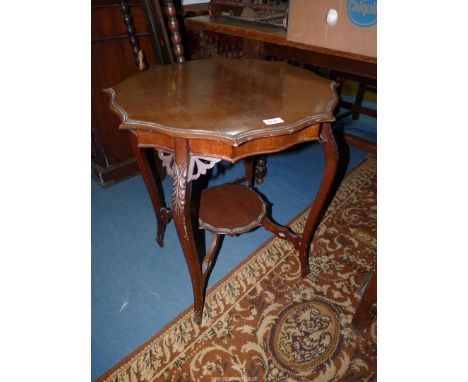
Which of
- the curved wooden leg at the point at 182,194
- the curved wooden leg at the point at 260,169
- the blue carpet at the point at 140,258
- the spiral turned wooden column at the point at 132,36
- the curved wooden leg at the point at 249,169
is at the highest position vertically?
the spiral turned wooden column at the point at 132,36

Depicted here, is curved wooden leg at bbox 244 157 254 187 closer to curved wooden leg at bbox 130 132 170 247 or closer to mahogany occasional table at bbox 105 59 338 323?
mahogany occasional table at bbox 105 59 338 323

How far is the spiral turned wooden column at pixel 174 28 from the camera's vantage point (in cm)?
169

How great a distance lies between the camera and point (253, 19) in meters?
1.98

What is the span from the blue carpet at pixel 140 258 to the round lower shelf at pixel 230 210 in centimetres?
33

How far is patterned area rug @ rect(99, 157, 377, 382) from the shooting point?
1203 mm

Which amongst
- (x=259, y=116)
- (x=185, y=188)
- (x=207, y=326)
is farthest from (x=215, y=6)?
(x=207, y=326)

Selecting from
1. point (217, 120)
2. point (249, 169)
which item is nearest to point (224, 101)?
point (217, 120)

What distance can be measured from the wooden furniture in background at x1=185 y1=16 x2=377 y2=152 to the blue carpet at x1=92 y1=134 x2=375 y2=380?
2.86 feet

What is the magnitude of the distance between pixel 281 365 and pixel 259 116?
989 mm

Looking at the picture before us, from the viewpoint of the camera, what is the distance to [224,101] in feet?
3.51

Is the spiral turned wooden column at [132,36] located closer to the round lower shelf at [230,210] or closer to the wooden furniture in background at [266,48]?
the wooden furniture in background at [266,48]

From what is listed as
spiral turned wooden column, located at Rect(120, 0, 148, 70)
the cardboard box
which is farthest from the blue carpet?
the cardboard box

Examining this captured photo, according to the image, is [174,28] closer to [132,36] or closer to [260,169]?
[132,36]

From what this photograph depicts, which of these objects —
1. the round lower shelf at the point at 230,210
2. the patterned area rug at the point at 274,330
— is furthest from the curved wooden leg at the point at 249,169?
the patterned area rug at the point at 274,330
